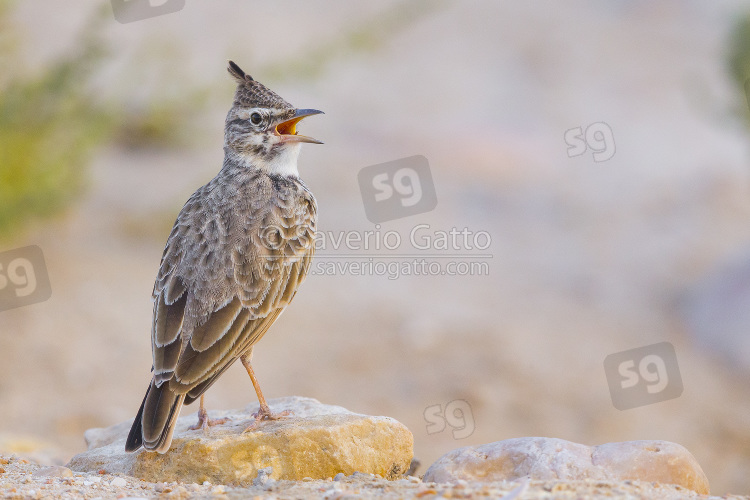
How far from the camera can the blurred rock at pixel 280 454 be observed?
4863mm

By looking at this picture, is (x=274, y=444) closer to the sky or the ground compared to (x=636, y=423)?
closer to the sky

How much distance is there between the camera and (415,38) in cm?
2453

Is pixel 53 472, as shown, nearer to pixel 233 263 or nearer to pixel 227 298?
pixel 227 298

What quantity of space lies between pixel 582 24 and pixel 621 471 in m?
22.8

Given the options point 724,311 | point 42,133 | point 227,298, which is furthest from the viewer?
point 724,311

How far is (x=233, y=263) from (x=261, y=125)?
1.06m

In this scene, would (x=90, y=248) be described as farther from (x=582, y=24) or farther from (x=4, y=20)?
(x=582, y=24)

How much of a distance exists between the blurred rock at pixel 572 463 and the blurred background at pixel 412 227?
11.6ft


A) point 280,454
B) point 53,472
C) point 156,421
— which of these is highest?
point 156,421

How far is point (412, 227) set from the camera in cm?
1380

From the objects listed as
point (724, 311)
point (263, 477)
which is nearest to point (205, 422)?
point (263, 477)

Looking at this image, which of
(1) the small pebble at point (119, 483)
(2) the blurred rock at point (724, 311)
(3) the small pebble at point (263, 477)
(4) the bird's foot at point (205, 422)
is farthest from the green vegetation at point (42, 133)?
(2) the blurred rock at point (724, 311)

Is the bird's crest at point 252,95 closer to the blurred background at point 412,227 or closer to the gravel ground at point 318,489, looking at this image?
the gravel ground at point 318,489

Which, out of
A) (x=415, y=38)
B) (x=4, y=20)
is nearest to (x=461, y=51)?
(x=415, y=38)
